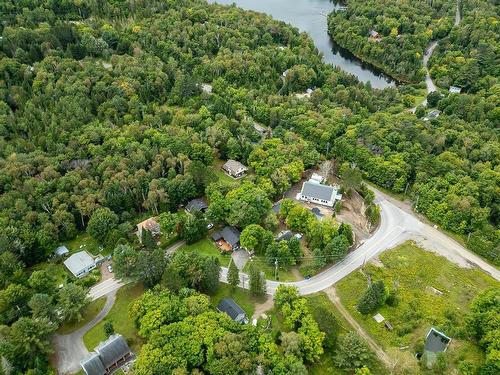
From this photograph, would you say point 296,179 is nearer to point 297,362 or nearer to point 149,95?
point 297,362

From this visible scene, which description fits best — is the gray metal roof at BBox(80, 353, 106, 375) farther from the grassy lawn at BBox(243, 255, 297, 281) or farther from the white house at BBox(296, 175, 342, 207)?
the white house at BBox(296, 175, 342, 207)

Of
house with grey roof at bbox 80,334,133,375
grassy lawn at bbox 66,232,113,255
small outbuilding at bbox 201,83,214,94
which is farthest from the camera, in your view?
small outbuilding at bbox 201,83,214,94

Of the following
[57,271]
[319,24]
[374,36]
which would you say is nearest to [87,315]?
[57,271]

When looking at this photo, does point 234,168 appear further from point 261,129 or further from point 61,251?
point 61,251

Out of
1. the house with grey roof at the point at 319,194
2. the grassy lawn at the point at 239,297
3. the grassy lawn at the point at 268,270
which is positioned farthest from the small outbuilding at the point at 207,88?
the grassy lawn at the point at 239,297

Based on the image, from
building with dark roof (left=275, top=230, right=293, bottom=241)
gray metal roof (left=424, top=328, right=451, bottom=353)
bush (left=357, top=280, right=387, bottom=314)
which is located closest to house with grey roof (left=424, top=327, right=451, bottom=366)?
gray metal roof (left=424, top=328, right=451, bottom=353)

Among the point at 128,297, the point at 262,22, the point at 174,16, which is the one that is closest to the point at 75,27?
the point at 174,16
